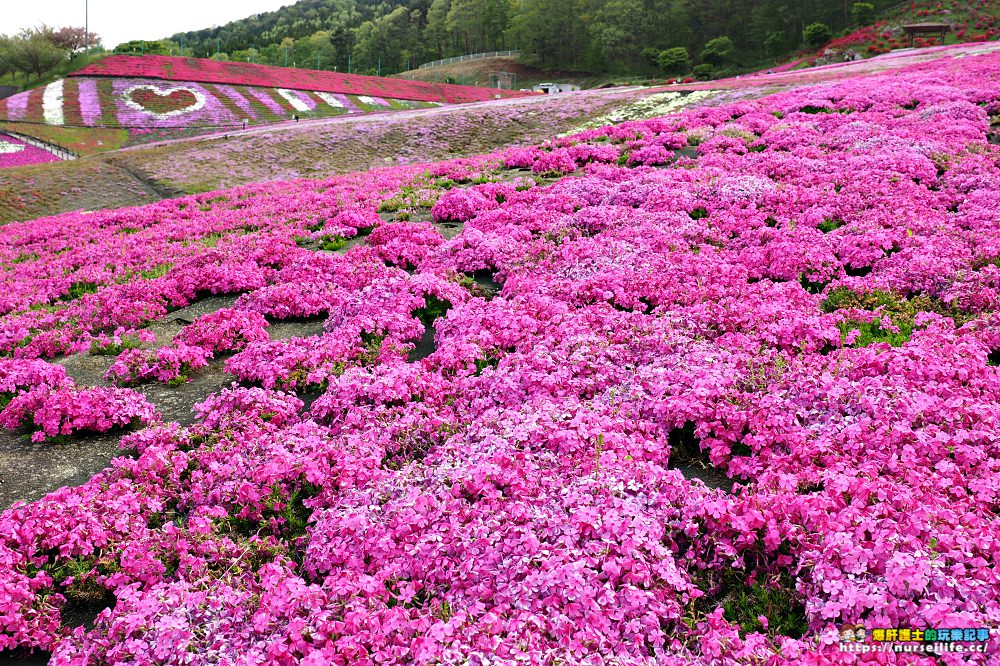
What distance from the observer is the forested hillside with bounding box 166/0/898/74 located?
106938 mm

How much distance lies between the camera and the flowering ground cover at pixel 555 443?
5.18 meters

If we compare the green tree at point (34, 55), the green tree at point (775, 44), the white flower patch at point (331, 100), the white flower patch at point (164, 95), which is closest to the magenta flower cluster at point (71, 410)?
the white flower patch at point (164, 95)

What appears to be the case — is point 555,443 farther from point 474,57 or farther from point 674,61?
point 474,57

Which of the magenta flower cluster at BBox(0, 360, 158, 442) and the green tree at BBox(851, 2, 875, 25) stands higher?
the green tree at BBox(851, 2, 875, 25)

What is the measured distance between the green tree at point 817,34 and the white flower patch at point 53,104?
103823mm

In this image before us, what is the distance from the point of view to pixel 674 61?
10831 cm

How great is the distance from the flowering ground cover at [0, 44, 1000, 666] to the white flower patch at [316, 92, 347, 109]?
2792 inches

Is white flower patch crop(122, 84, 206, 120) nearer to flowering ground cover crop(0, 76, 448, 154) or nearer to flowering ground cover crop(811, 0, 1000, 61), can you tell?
flowering ground cover crop(0, 76, 448, 154)


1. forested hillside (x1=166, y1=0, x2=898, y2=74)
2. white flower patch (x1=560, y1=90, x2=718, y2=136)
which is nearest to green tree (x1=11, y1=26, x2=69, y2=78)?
forested hillside (x1=166, y1=0, x2=898, y2=74)

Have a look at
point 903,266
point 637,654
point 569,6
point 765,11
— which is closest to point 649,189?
point 903,266

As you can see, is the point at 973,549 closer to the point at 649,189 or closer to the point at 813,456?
the point at 813,456

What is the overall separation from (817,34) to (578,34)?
5732cm

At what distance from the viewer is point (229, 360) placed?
1124 cm

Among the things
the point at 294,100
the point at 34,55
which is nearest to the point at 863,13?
the point at 294,100
